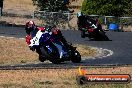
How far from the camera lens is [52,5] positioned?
50656mm

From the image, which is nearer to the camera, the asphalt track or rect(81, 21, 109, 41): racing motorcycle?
the asphalt track

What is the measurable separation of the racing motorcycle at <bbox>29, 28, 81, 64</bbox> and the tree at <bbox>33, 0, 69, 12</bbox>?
99.8 feet

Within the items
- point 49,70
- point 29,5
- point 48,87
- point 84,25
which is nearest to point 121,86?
point 48,87

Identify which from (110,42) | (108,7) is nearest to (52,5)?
(108,7)

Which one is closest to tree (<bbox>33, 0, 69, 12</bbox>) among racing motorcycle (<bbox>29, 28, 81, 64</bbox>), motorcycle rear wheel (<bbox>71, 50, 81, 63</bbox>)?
motorcycle rear wheel (<bbox>71, 50, 81, 63</bbox>)

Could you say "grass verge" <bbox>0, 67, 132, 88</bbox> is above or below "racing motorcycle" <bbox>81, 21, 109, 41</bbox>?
above

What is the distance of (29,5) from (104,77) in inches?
2592

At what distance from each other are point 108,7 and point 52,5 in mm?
6738

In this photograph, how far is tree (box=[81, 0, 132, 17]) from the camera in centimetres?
4638

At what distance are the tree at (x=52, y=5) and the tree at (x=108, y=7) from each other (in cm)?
392

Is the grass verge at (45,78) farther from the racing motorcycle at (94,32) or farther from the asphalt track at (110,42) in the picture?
the racing motorcycle at (94,32)

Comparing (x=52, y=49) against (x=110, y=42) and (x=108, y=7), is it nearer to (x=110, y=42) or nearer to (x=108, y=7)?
(x=110, y=42)

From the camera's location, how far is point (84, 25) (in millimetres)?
33031

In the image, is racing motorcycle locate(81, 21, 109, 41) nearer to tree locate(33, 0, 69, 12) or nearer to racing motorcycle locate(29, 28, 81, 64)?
racing motorcycle locate(29, 28, 81, 64)
